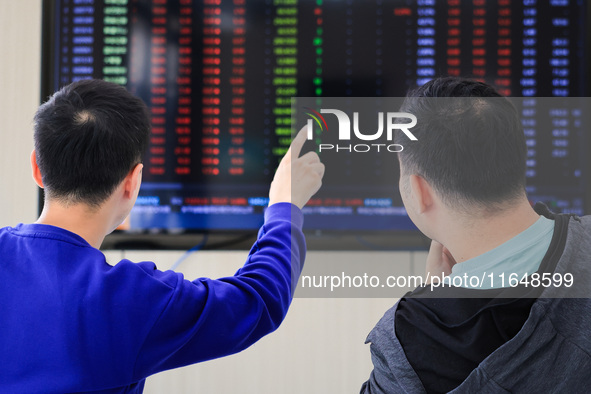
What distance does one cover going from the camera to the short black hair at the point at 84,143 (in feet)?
2.96

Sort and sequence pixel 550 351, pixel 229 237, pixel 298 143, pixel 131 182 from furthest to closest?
pixel 229 237
pixel 298 143
pixel 131 182
pixel 550 351

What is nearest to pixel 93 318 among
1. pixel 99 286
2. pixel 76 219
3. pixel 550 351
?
pixel 99 286

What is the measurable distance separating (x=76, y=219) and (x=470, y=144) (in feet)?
2.22

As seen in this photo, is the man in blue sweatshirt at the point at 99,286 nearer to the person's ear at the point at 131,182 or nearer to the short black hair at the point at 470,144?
the person's ear at the point at 131,182

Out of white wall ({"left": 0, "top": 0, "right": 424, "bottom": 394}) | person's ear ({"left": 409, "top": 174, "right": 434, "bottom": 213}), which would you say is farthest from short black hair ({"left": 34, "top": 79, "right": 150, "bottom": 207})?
white wall ({"left": 0, "top": 0, "right": 424, "bottom": 394})

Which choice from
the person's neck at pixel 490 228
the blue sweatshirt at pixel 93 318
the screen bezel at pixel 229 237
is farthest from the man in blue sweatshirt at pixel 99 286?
the screen bezel at pixel 229 237

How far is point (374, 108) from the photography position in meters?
1.50

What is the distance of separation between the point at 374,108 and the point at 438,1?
368mm

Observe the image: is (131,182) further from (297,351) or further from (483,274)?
(297,351)

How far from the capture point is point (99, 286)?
2.67 ft

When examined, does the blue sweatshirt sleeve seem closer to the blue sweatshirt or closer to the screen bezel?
the blue sweatshirt

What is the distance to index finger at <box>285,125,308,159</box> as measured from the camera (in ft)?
3.99

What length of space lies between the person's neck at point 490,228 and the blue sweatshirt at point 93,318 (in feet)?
1.22

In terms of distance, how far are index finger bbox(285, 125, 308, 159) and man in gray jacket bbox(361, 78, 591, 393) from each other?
0.35 m
